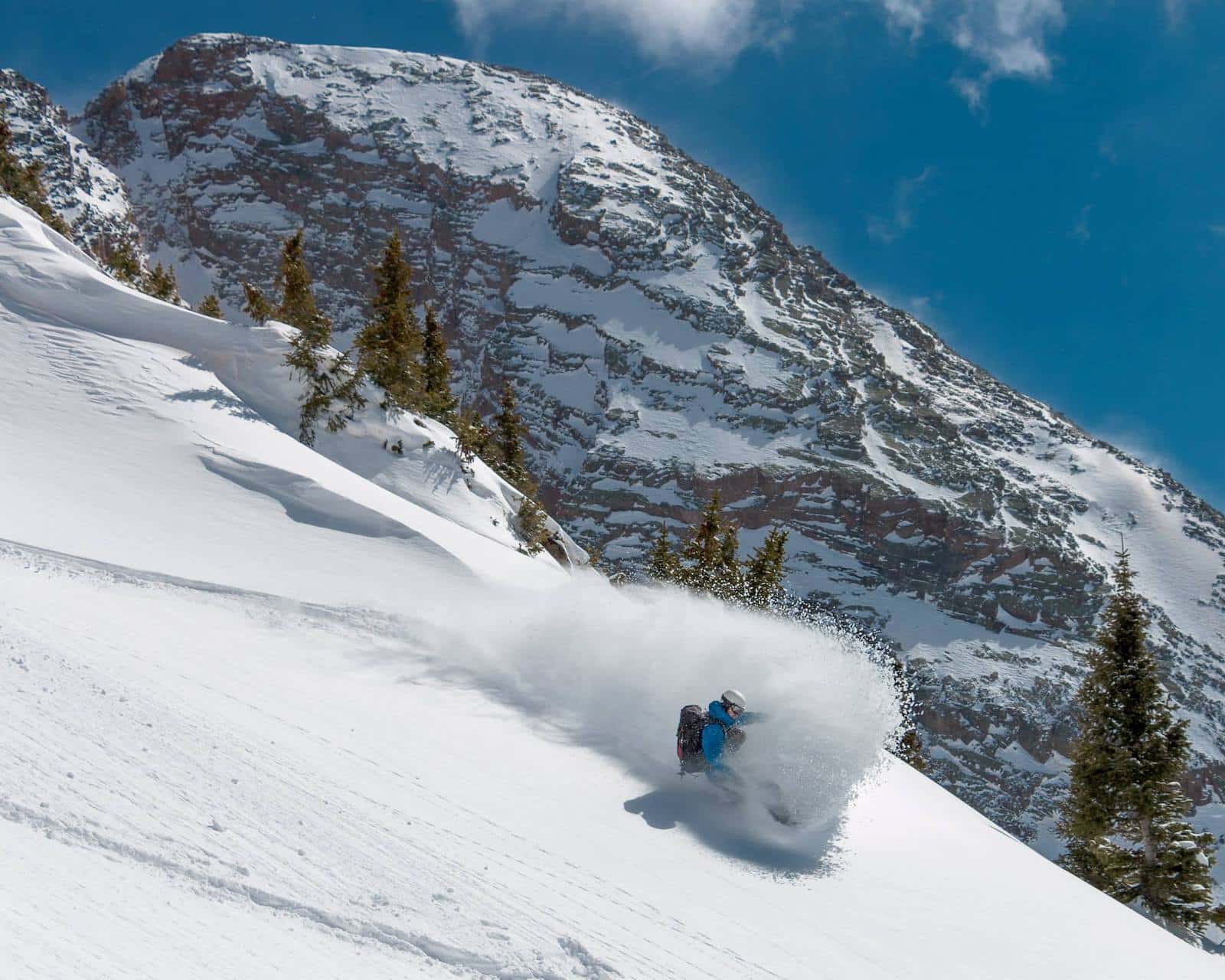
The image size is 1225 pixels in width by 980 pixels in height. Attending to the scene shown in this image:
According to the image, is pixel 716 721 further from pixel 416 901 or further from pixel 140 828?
pixel 140 828

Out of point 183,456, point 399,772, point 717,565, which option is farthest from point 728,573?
point 399,772

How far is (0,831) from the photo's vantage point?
5.01 meters

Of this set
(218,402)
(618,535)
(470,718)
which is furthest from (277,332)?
(618,535)

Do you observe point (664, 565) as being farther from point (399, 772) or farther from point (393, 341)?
point (399, 772)

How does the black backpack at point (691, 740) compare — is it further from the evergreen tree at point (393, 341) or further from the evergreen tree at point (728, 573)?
the evergreen tree at point (393, 341)

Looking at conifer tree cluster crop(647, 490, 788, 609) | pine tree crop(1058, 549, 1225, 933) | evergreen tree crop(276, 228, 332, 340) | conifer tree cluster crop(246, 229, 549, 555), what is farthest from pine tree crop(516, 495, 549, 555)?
pine tree crop(1058, 549, 1225, 933)

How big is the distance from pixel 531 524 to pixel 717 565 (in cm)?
1021

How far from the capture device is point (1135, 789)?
19406mm

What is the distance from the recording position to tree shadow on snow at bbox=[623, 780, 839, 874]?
28.1 ft

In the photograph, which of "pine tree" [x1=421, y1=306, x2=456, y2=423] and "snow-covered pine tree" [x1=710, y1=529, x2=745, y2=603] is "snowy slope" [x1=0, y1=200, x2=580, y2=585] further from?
"pine tree" [x1=421, y1=306, x2=456, y2=423]

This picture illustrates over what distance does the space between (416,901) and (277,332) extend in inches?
966

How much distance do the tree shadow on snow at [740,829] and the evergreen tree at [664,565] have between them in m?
24.5

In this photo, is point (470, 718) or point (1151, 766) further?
point (1151, 766)

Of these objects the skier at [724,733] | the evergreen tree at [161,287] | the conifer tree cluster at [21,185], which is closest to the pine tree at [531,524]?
the skier at [724,733]
